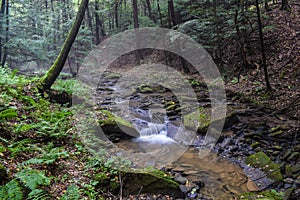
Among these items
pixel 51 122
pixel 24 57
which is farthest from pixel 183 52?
pixel 51 122

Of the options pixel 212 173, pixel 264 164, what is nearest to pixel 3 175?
pixel 212 173

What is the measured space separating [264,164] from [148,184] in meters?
3.34

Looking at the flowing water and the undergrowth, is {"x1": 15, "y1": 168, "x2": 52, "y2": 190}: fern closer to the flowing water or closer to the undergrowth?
the undergrowth

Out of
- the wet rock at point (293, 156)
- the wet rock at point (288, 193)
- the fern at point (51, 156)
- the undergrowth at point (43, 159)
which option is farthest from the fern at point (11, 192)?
the wet rock at point (293, 156)

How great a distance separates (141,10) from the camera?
3225cm

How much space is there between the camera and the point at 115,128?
793 centimetres

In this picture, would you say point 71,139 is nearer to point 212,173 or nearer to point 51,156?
point 51,156

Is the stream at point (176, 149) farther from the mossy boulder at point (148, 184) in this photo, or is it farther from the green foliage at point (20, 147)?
the green foliage at point (20, 147)

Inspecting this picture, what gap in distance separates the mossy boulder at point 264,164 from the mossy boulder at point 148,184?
8.03 feet

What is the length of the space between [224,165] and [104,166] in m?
3.47

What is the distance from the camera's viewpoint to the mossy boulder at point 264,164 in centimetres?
561

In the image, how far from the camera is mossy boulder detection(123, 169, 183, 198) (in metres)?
4.86

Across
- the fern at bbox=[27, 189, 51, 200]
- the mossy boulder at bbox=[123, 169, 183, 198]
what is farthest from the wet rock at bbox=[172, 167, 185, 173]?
the fern at bbox=[27, 189, 51, 200]

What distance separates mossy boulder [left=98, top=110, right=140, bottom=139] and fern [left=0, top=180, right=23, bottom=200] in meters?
4.45
